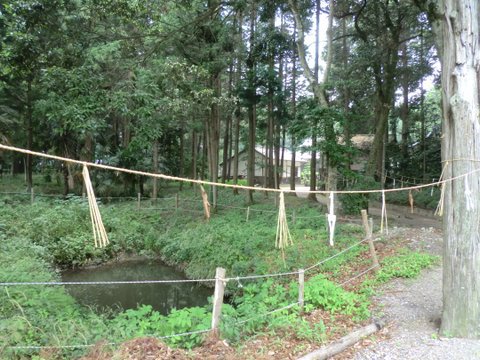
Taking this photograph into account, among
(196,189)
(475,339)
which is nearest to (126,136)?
(196,189)

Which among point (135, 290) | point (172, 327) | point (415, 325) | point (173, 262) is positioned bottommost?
point (135, 290)

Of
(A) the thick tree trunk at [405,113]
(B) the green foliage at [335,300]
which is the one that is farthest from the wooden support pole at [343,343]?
(A) the thick tree trunk at [405,113]

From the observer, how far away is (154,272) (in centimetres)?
1241

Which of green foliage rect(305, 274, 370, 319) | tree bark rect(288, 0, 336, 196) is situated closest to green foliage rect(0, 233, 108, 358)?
green foliage rect(305, 274, 370, 319)

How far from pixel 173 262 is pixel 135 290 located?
228cm

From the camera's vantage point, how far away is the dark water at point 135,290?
9.56 m

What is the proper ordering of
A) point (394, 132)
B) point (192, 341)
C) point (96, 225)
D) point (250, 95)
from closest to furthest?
point (96, 225)
point (192, 341)
point (250, 95)
point (394, 132)

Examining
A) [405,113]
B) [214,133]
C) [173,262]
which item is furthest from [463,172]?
[405,113]

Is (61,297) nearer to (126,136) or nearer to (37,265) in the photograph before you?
(37,265)

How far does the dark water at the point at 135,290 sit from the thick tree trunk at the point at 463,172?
6.53 metres

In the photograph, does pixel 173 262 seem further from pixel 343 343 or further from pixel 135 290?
pixel 343 343

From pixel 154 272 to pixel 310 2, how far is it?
12077 millimetres

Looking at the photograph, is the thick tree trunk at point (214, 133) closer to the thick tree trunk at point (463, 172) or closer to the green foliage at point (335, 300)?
the green foliage at point (335, 300)

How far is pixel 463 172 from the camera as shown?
477cm
